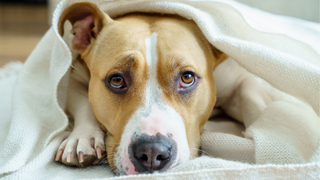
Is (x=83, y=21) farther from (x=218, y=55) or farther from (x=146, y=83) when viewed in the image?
(x=218, y=55)

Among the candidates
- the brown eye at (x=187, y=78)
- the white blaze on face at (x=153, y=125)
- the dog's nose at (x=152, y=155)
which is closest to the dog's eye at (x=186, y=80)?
the brown eye at (x=187, y=78)

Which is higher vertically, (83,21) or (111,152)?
(83,21)

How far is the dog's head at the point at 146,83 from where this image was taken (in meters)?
1.23

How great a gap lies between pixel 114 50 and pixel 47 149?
564mm

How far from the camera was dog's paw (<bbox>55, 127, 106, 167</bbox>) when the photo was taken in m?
1.36

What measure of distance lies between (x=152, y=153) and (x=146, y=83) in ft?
1.28

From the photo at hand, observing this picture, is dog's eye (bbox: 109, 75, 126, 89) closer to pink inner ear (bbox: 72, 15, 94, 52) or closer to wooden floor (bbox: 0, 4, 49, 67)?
pink inner ear (bbox: 72, 15, 94, 52)

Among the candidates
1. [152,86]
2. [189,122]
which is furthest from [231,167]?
[152,86]

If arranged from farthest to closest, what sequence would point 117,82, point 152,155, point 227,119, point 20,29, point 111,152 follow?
point 20,29
point 227,119
point 117,82
point 111,152
point 152,155

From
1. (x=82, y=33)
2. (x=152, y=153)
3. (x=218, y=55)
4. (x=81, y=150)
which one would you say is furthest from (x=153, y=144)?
(x=82, y=33)

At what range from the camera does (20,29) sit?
260 inches

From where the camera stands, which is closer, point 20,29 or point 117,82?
point 117,82

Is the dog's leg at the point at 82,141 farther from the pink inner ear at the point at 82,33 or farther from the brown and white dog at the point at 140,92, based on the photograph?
the pink inner ear at the point at 82,33

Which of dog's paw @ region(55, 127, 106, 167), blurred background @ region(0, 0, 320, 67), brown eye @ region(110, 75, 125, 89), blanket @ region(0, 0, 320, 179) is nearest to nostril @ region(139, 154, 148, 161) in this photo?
blanket @ region(0, 0, 320, 179)
